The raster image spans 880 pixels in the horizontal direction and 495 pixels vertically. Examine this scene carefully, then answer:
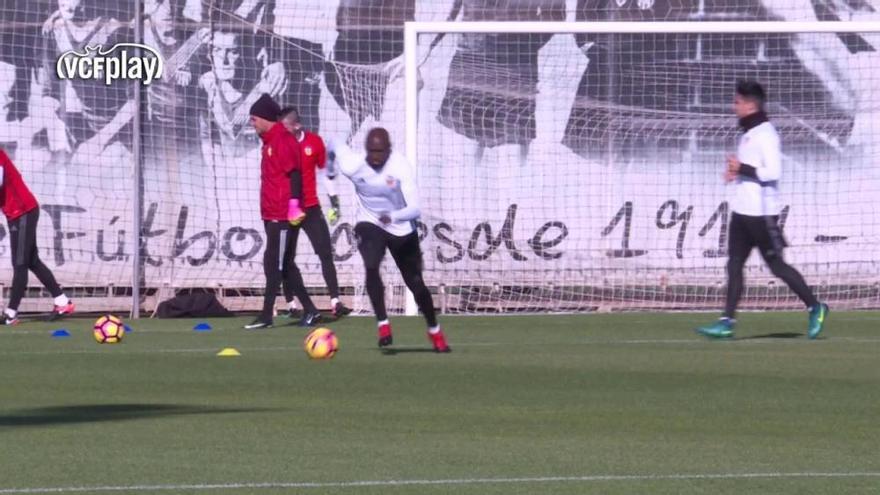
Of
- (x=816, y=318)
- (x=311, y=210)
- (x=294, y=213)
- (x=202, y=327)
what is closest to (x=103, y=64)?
(x=311, y=210)

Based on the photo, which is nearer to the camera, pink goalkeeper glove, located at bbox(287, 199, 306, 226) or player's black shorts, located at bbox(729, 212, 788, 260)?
player's black shorts, located at bbox(729, 212, 788, 260)

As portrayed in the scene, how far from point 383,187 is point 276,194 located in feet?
12.9

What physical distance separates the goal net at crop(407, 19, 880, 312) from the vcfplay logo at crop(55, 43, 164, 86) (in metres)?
2.93

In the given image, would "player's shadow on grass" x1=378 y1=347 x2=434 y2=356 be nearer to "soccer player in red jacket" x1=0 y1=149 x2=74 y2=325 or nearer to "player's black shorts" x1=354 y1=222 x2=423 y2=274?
"player's black shorts" x1=354 y1=222 x2=423 y2=274

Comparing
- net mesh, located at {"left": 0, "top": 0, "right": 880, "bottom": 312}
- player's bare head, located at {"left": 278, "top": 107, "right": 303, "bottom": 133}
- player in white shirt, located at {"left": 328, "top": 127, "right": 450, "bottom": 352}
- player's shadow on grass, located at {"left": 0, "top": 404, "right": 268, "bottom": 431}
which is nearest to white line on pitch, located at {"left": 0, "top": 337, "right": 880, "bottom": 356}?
player in white shirt, located at {"left": 328, "top": 127, "right": 450, "bottom": 352}

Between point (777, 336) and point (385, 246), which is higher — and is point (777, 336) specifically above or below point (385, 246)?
below

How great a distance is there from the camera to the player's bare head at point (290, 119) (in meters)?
16.5

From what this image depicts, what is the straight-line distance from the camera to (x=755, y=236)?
44.9 ft

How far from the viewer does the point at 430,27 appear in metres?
18.5

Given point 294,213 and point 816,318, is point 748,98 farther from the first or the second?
point 294,213

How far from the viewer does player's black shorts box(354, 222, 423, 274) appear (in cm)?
1291

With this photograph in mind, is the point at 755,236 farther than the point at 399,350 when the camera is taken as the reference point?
Yes

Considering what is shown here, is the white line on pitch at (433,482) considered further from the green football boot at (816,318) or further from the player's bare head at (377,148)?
the green football boot at (816,318)

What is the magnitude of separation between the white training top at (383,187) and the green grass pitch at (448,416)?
95 cm
